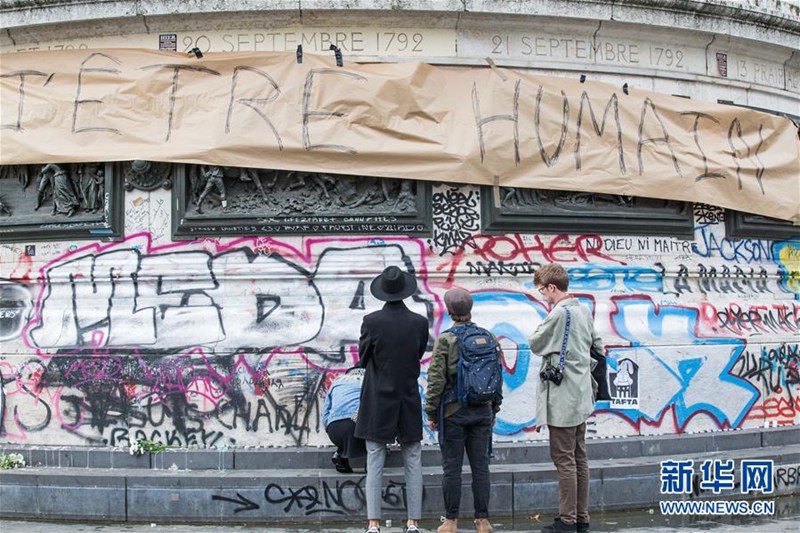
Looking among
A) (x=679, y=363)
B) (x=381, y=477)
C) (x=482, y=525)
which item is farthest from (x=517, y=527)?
(x=679, y=363)

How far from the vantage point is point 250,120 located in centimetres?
862

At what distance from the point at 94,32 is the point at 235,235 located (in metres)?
2.77

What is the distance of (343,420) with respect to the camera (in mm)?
7645

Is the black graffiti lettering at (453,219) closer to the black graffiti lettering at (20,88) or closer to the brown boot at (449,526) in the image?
the brown boot at (449,526)

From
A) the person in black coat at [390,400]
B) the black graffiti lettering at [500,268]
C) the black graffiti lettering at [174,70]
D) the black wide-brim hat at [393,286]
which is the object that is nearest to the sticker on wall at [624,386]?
the black graffiti lettering at [500,268]

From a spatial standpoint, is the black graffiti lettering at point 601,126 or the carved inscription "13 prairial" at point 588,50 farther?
the carved inscription "13 prairial" at point 588,50

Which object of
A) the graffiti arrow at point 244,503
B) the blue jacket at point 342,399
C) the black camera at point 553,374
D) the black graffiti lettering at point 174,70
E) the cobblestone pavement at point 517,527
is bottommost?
the cobblestone pavement at point 517,527

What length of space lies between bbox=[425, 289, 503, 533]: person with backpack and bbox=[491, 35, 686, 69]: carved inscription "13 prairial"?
11.9 ft

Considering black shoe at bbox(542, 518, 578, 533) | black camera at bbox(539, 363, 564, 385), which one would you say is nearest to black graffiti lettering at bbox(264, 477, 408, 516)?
black shoe at bbox(542, 518, 578, 533)

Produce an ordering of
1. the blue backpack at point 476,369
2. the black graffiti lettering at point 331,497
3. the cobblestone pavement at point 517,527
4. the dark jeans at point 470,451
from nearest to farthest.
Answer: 1. the blue backpack at point 476,369
2. the dark jeans at point 470,451
3. the cobblestone pavement at point 517,527
4. the black graffiti lettering at point 331,497

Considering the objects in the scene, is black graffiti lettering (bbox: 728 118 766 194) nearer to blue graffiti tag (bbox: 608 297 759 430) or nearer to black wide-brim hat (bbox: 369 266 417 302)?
blue graffiti tag (bbox: 608 297 759 430)

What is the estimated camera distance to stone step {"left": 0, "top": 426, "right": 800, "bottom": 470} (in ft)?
26.3

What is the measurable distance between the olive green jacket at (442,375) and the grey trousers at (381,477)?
0.38 metres

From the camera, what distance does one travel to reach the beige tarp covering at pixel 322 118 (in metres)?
8.62
